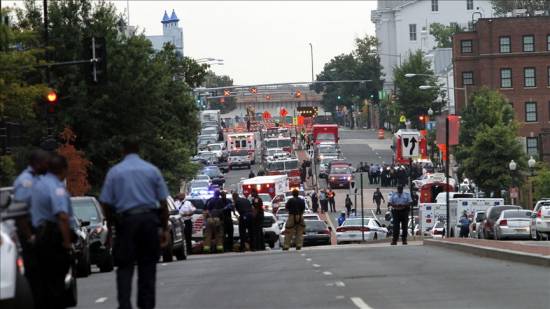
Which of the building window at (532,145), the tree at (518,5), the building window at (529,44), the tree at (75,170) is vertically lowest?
the building window at (532,145)

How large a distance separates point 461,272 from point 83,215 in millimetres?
9728

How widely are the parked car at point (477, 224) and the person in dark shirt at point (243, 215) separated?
1578 centimetres

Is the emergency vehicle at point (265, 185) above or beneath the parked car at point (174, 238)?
beneath

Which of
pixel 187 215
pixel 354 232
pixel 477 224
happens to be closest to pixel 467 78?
pixel 354 232

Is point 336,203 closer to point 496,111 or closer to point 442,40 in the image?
point 496,111

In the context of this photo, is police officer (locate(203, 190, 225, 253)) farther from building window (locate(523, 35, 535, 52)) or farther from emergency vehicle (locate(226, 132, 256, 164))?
emergency vehicle (locate(226, 132, 256, 164))

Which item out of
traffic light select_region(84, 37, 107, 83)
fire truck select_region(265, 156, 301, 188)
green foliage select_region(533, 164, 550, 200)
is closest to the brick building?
fire truck select_region(265, 156, 301, 188)

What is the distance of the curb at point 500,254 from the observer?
24.4 m

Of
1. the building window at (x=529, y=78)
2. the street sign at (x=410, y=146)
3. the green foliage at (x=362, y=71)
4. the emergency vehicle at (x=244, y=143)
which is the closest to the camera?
the street sign at (x=410, y=146)

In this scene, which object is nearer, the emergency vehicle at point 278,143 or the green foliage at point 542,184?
the green foliage at point 542,184

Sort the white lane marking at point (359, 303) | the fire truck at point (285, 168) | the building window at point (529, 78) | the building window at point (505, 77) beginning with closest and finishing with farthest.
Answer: the white lane marking at point (359, 303), the fire truck at point (285, 168), the building window at point (529, 78), the building window at point (505, 77)

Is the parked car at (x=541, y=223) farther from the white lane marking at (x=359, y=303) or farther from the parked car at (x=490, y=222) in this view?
the white lane marking at (x=359, y=303)

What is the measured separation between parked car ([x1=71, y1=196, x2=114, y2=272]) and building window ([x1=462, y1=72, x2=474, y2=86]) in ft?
270

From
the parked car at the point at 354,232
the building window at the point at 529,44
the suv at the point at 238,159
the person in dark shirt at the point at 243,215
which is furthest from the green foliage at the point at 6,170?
the suv at the point at 238,159
